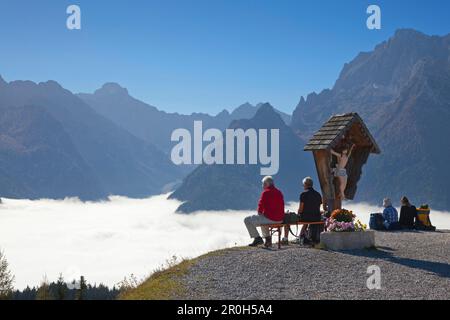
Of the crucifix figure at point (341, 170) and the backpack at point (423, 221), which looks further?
the backpack at point (423, 221)

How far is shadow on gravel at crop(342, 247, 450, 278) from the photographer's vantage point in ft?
52.0

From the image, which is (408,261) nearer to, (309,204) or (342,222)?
(342,222)

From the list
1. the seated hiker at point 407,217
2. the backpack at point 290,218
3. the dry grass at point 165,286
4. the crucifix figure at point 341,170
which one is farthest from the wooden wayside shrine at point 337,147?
the dry grass at point 165,286

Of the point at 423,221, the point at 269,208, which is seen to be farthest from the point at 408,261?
the point at 423,221

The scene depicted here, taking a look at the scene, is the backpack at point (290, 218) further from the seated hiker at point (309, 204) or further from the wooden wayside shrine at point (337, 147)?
the wooden wayside shrine at point (337, 147)

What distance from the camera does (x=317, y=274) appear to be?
1520 cm

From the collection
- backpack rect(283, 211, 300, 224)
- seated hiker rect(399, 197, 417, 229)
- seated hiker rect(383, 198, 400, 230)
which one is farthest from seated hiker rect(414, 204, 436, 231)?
backpack rect(283, 211, 300, 224)

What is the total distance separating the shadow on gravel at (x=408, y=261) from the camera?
624 inches

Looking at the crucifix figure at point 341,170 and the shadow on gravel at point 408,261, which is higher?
the crucifix figure at point 341,170

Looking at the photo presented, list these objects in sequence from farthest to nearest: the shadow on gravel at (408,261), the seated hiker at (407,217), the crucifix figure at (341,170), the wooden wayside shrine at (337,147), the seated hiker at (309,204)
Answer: the seated hiker at (407,217) → the crucifix figure at (341,170) → the wooden wayside shrine at (337,147) → the seated hiker at (309,204) → the shadow on gravel at (408,261)

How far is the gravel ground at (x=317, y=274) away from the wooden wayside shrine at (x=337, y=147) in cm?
428

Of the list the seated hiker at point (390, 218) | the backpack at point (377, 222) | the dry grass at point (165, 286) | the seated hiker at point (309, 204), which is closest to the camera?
the dry grass at point (165, 286)

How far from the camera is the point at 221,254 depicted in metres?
18.5
